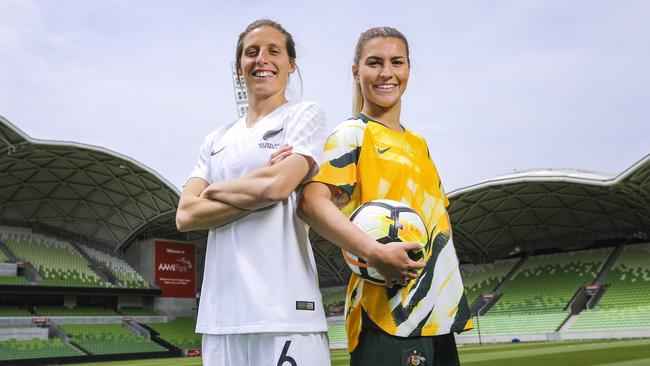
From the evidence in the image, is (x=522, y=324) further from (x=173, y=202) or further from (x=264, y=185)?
(x=264, y=185)

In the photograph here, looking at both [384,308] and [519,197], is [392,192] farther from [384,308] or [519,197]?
[519,197]

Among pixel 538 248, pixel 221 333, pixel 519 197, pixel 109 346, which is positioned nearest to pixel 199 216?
pixel 221 333

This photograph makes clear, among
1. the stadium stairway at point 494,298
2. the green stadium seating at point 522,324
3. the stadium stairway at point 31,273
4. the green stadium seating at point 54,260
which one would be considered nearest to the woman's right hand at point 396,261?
the green stadium seating at point 522,324

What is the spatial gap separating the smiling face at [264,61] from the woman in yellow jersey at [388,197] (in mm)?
395

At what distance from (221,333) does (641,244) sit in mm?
46897

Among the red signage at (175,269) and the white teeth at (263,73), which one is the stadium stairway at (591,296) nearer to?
the red signage at (175,269)

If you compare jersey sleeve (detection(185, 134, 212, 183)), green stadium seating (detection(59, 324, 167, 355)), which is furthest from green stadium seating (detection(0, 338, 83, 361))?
jersey sleeve (detection(185, 134, 212, 183))

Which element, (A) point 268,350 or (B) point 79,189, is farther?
(B) point 79,189

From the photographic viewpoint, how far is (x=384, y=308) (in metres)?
2.66

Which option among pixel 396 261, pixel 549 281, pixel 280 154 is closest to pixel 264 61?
pixel 280 154

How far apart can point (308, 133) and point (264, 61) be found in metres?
0.46

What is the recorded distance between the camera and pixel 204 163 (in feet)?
9.93

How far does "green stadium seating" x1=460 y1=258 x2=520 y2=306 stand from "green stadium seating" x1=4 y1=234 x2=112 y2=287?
92.6ft

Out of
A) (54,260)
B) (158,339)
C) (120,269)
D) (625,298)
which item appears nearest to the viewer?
(625,298)
